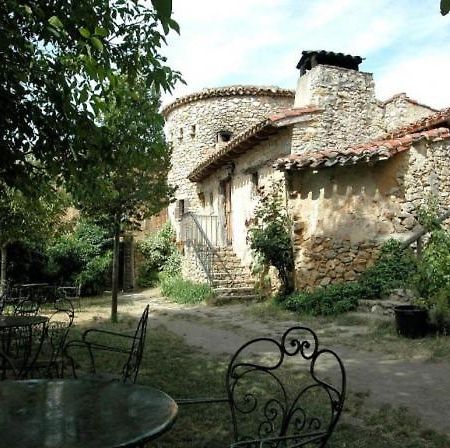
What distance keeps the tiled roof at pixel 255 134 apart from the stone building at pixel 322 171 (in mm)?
28

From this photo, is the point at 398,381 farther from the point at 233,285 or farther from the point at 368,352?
the point at 233,285

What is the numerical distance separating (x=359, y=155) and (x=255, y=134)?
3006 mm

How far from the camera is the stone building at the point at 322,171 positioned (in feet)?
31.3

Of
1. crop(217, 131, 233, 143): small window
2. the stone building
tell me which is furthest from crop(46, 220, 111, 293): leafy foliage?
crop(217, 131, 233, 143): small window

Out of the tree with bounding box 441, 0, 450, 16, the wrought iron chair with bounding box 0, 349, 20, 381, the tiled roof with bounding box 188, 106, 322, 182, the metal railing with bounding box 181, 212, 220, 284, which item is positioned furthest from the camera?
the metal railing with bounding box 181, 212, 220, 284

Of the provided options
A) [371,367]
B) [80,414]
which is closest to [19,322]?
[80,414]

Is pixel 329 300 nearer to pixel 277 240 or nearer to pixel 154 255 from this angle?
pixel 277 240

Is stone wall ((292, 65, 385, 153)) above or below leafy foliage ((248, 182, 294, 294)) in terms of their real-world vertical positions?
above

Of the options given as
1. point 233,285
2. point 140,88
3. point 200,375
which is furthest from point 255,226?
point 200,375

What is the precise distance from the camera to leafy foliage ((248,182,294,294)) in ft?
33.6

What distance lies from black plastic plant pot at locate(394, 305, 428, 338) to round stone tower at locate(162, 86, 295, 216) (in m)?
11.2

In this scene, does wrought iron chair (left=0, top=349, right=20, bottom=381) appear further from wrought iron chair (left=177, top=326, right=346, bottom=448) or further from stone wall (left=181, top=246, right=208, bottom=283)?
stone wall (left=181, top=246, right=208, bottom=283)

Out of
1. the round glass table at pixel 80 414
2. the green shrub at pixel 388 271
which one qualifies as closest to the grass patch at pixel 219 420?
the round glass table at pixel 80 414

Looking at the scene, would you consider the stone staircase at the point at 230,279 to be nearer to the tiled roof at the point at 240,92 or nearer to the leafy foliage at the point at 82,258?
the leafy foliage at the point at 82,258
